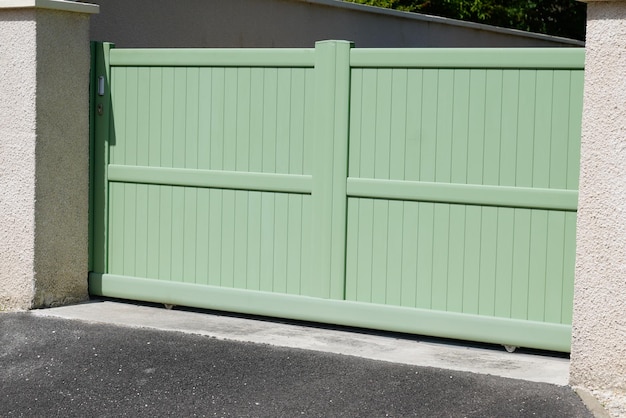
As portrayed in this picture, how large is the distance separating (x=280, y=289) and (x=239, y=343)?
0.72 metres

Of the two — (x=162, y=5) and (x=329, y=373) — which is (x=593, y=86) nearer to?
(x=329, y=373)

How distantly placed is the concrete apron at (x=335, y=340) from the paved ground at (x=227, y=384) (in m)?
0.12

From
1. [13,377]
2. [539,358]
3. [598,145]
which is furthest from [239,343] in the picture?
[598,145]

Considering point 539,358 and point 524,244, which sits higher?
point 524,244

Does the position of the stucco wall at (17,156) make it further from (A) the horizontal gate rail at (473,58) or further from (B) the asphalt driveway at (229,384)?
(A) the horizontal gate rail at (473,58)

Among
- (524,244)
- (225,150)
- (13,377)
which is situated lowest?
(13,377)

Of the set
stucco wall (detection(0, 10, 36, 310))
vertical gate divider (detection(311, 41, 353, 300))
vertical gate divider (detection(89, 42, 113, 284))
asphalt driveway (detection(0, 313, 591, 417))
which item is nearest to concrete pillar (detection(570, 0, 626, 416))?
asphalt driveway (detection(0, 313, 591, 417))

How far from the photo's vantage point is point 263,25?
10.8 metres

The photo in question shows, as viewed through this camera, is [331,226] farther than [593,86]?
Yes

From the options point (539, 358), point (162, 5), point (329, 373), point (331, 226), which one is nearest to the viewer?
point (329, 373)

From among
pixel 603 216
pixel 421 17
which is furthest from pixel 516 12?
pixel 603 216

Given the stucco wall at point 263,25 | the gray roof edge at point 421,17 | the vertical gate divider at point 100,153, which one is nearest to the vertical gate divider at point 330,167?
the vertical gate divider at point 100,153

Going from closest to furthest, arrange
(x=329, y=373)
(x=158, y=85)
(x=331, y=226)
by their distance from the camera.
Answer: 1. (x=329, y=373)
2. (x=331, y=226)
3. (x=158, y=85)

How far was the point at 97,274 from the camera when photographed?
A: 7812 millimetres
